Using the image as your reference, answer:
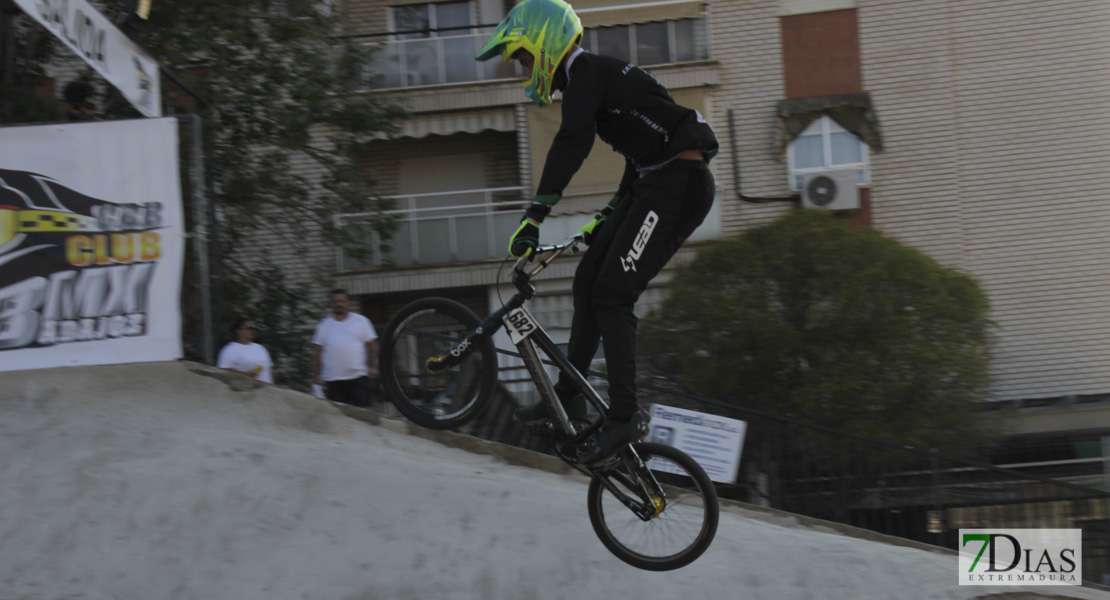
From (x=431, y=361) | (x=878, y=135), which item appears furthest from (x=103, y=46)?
(x=878, y=135)

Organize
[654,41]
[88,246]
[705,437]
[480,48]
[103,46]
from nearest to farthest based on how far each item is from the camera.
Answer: [88,246]
[103,46]
[705,437]
[654,41]
[480,48]

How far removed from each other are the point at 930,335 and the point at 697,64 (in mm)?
7585

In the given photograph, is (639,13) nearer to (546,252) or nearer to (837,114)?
(837,114)

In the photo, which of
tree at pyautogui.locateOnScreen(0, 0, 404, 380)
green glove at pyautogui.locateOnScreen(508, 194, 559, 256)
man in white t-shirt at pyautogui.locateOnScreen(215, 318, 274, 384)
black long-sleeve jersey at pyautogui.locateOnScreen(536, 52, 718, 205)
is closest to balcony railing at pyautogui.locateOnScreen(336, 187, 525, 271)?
tree at pyautogui.locateOnScreen(0, 0, 404, 380)

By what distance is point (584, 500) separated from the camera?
716 cm

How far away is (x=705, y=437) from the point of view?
8.96 meters

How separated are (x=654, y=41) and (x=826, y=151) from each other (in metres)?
3.60

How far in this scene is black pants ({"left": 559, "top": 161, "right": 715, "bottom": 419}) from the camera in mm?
4535

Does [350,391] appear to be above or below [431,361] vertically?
below

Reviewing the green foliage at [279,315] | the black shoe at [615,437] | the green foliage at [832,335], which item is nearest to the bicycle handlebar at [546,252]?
the black shoe at [615,437]

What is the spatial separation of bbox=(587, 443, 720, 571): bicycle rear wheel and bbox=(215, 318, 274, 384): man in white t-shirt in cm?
417

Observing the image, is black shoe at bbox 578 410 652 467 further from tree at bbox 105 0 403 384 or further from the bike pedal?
tree at bbox 105 0 403 384

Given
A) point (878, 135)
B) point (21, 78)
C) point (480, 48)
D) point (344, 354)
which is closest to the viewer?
point (344, 354)

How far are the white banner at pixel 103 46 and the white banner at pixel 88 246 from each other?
0.40m
